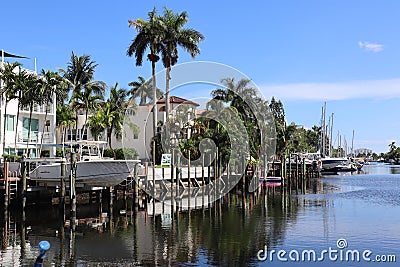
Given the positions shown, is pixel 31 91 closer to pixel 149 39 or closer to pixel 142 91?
pixel 149 39

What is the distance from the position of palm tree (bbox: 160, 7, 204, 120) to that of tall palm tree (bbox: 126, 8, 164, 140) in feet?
2.22

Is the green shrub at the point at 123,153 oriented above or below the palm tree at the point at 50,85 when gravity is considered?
below

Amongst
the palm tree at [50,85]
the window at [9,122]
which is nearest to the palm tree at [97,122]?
the window at [9,122]

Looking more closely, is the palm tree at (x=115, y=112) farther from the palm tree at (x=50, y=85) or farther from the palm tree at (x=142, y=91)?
the palm tree at (x=50, y=85)

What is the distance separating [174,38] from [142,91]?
14.1 m

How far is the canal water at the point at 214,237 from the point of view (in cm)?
2289

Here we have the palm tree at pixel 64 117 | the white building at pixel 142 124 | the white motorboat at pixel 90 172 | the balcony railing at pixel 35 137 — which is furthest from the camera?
the white building at pixel 142 124

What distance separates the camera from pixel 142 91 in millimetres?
71375

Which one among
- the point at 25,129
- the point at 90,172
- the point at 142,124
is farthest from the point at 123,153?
the point at 90,172

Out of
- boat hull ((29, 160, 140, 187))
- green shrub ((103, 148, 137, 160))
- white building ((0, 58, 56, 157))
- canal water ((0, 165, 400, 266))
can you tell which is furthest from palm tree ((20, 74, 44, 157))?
green shrub ((103, 148, 137, 160))

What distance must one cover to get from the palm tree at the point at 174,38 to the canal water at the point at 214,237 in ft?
76.2

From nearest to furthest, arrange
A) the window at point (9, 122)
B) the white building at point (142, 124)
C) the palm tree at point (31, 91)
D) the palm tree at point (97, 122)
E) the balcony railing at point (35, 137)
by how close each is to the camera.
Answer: the palm tree at point (31, 91)
the window at point (9, 122)
the balcony railing at point (35, 137)
the palm tree at point (97, 122)
the white building at point (142, 124)

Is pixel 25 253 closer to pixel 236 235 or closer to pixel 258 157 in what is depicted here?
pixel 236 235

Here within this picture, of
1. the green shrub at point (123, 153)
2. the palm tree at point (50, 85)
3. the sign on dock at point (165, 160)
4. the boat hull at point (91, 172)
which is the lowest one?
the boat hull at point (91, 172)
